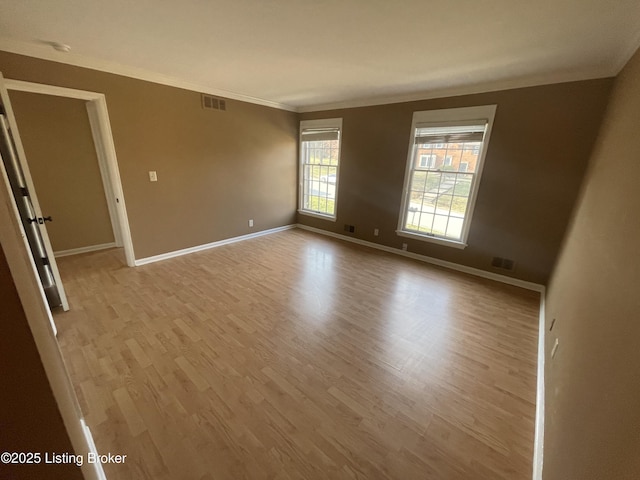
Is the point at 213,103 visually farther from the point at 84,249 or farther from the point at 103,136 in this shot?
the point at 84,249

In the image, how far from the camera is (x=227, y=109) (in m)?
4.13

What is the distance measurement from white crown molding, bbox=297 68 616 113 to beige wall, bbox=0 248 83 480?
4264mm

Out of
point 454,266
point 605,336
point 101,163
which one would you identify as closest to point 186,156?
point 101,163

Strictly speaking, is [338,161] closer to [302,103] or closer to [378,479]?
[302,103]

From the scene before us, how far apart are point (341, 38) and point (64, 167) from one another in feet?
14.5

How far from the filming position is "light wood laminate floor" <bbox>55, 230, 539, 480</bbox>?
1370 millimetres

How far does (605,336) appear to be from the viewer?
1.03 meters

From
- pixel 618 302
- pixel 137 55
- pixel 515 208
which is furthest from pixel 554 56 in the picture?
pixel 137 55

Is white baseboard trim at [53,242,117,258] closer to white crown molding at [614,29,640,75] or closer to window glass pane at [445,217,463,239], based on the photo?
window glass pane at [445,217,463,239]

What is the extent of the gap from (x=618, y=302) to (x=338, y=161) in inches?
170

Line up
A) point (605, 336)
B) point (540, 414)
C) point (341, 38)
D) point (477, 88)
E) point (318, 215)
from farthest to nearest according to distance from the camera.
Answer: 1. point (318, 215)
2. point (477, 88)
3. point (341, 38)
4. point (540, 414)
5. point (605, 336)

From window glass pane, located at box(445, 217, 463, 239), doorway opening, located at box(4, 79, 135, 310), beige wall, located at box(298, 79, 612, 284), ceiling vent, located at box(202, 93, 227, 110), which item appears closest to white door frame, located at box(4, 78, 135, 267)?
doorway opening, located at box(4, 79, 135, 310)

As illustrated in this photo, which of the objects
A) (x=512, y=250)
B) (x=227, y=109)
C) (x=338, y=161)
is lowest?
(x=512, y=250)

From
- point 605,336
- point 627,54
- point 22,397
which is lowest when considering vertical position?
point 605,336
